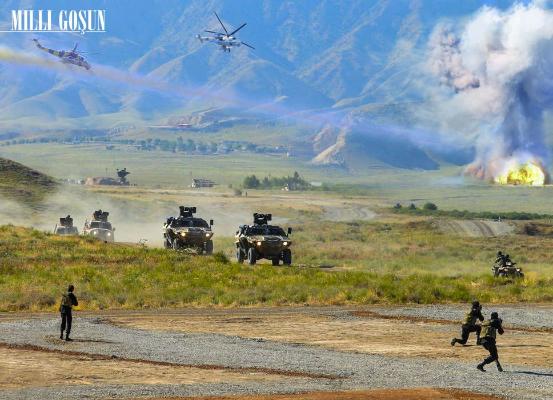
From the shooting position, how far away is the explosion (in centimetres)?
15288

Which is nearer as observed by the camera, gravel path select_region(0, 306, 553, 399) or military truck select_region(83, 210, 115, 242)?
gravel path select_region(0, 306, 553, 399)

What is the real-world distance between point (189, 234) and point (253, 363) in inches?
1510

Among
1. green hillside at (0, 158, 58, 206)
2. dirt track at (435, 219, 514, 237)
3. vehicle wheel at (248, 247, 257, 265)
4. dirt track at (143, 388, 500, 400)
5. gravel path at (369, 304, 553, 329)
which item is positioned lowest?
dirt track at (143, 388, 500, 400)

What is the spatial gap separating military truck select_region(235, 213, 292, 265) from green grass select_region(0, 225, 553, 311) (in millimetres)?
1888

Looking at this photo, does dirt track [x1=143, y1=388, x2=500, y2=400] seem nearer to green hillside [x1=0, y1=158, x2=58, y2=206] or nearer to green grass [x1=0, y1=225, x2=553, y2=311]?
green grass [x1=0, y1=225, x2=553, y2=311]

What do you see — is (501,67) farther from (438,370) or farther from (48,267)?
(438,370)

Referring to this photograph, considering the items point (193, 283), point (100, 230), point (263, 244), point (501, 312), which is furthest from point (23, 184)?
point (501, 312)

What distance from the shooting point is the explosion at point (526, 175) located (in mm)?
152875

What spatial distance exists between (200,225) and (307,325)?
29945 millimetres

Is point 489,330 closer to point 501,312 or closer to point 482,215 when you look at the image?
point 501,312

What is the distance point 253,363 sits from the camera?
35.0m

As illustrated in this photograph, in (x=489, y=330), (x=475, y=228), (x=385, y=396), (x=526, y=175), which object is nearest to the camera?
(x=385, y=396)

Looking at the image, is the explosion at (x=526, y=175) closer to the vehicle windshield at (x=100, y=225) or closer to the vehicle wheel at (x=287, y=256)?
the vehicle windshield at (x=100, y=225)

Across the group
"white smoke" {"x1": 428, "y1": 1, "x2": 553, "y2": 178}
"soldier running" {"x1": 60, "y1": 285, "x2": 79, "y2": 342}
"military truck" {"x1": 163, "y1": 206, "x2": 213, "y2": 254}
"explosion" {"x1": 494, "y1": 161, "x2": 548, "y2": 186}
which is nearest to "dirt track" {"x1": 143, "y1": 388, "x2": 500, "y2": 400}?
"soldier running" {"x1": 60, "y1": 285, "x2": 79, "y2": 342}
